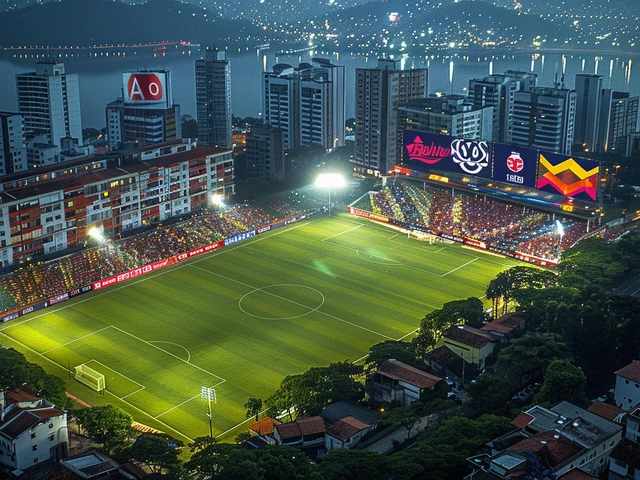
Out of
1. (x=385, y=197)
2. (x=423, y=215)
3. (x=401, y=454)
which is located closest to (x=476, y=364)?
(x=401, y=454)

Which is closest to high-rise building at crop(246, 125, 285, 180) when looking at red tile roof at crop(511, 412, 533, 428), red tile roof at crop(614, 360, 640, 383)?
red tile roof at crop(614, 360, 640, 383)

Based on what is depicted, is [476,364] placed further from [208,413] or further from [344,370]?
[208,413]

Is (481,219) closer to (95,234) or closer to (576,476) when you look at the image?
(95,234)

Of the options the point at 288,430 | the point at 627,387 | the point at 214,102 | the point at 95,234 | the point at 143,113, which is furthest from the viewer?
the point at 214,102

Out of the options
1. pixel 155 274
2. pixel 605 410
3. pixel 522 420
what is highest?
pixel 522 420

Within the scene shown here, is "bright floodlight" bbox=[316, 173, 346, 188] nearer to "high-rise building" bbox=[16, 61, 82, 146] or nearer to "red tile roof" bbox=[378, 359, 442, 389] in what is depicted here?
"high-rise building" bbox=[16, 61, 82, 146]

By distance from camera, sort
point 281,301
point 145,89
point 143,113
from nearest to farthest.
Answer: point 281,301 → point 145,89 → point 143,113

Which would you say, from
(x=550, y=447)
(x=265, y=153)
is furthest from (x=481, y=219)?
(x=550, y=447)
